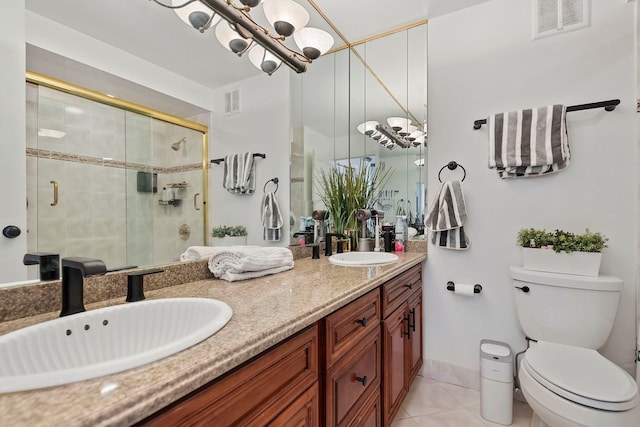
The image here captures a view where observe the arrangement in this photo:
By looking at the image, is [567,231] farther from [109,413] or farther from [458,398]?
[109,413]

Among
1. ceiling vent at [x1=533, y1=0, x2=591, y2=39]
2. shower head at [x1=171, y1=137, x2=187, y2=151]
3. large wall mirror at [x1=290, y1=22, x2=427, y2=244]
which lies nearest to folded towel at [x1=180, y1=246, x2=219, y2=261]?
shower head at [x1=171, y1=137, x2=187, y2=151]

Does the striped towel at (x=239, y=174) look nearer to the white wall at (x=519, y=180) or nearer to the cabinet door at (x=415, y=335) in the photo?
the cabinet door at (x=415, y=335)

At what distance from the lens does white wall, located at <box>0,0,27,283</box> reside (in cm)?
79

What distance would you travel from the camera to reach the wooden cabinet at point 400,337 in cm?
139

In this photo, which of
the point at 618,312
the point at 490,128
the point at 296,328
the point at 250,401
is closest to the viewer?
the point at 250,401

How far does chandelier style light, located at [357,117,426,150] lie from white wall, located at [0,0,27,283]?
6.53ft

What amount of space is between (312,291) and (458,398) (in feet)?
4.76

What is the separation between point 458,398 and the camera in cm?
184

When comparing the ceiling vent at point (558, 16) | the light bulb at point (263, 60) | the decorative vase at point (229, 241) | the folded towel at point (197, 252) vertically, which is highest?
the ceiling vent at point (558, 16)

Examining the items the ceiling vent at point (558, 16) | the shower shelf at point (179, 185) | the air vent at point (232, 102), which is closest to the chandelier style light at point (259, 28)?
the air vent at point (232, 102)

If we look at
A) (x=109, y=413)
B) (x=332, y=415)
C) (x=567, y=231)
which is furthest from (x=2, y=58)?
(x=567, y=231)

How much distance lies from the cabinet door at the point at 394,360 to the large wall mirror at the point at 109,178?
3.19 ft

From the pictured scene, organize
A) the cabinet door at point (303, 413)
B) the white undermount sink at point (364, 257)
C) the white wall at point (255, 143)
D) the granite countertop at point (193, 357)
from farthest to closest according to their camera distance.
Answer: the white undermount sink at point (364, 257), the white wall at point (255, 143), the cabinet door at point (303, 413), the granite countertop at point (193, 357)

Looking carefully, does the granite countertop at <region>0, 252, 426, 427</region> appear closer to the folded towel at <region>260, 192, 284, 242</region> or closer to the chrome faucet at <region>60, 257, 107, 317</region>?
the chrome faucet at <region>60, 257, 107, 317</region>
